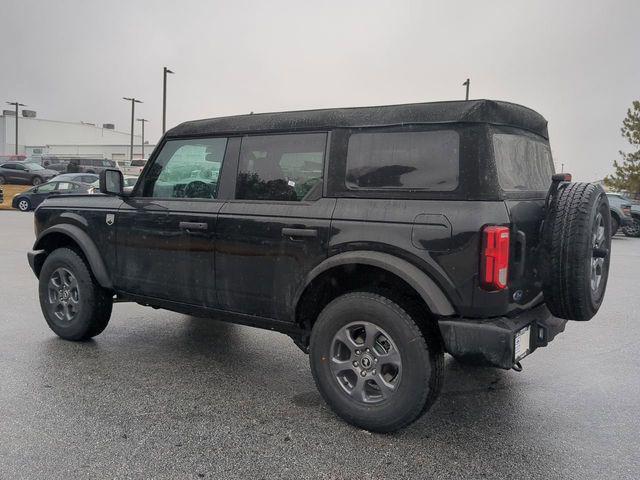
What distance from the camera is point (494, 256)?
9.12 feet

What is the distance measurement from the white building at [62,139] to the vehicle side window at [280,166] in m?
78.7

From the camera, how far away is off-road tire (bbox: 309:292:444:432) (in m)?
3.00

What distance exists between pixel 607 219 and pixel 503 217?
3.38 feet

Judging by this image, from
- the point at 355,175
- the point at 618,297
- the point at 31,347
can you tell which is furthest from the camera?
the point at 618,297

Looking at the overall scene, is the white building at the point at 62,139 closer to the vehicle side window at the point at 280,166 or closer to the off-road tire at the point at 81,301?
the off-road tire at the point at 81,301

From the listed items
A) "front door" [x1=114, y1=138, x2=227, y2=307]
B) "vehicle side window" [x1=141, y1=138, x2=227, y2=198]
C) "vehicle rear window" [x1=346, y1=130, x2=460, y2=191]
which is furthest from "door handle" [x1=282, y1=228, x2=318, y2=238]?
"vehicle side window" [x1=141, y1=138, x2=227, y2=198]

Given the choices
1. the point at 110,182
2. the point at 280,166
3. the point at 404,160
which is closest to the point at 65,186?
the point at 110,182

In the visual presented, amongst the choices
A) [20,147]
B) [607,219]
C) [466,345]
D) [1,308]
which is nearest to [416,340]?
[466,345]

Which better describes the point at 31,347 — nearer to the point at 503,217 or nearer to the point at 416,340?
the point at 416,340

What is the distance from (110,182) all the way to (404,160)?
8.28 ft

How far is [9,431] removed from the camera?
3117 millimetres

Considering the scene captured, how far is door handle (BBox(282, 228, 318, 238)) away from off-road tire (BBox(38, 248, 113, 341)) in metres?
2.17

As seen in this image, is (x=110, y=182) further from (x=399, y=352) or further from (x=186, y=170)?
(x=399, y=352)

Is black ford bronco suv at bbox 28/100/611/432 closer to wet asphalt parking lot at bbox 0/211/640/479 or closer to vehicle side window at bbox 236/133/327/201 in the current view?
vehicle side window at bbox 236/133/327/201
